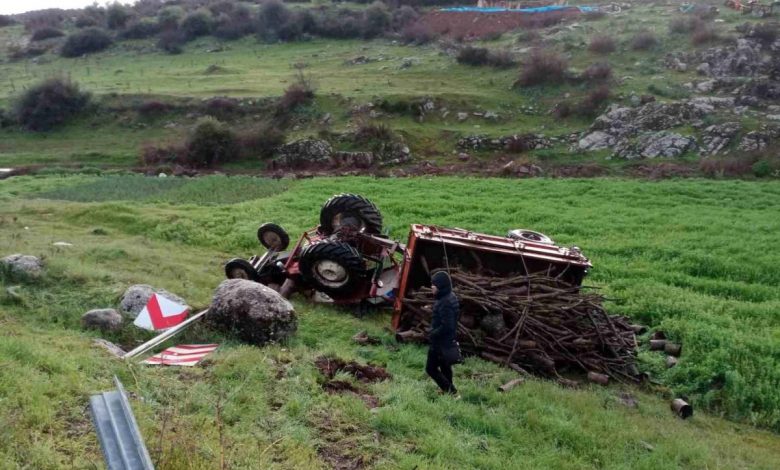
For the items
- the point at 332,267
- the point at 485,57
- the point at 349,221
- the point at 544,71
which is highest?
the point at 485,57

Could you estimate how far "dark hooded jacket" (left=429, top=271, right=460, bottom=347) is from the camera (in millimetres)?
7594

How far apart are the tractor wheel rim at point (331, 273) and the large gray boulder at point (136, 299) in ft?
7.45

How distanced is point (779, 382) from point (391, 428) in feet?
20.2

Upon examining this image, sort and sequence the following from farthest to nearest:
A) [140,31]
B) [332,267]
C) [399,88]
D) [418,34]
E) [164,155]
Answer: [140,31] < [418,34] < [399,88] < [164,155] < [332,267]

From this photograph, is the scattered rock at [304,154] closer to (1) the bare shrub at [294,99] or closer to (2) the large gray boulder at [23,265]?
(1) the bare shrub at [294,99]

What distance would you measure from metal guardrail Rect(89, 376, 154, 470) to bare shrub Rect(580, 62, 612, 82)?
106 feet

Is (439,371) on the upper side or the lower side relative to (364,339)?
upper

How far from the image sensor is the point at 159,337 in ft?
29.1

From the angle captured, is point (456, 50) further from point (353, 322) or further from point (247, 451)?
point (247, 451)

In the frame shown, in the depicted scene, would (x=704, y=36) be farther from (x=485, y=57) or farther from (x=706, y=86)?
(x=485, y=57)

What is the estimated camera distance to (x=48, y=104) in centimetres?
3738

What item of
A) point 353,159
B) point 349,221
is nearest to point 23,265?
point 349,221

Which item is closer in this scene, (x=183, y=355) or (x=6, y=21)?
(x=183, y=355)

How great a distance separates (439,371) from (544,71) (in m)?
29.8
